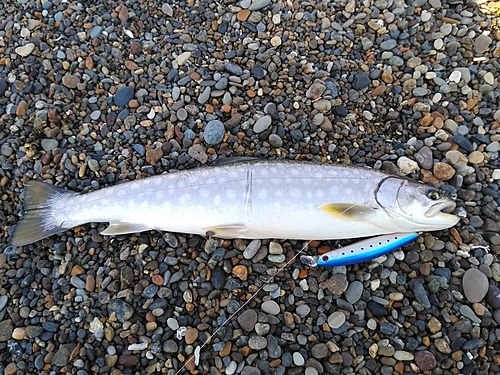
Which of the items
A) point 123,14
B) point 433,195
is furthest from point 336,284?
point 123,14

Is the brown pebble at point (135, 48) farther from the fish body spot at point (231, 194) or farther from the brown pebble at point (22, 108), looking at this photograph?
the fish body spot at point (231, 194)

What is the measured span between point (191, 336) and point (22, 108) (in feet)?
9.44

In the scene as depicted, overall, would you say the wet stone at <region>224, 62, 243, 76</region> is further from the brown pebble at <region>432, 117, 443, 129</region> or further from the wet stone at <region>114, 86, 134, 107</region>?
the brown pebble at <region>432, 117, 443, 129</region>

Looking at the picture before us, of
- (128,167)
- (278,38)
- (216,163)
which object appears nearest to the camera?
(216,163)

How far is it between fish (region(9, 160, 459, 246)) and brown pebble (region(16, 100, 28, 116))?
4.05 ft

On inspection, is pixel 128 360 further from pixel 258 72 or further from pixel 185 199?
pixel 258 72

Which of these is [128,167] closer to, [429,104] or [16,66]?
[16,66]

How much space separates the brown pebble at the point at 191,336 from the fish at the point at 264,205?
0.79 meters

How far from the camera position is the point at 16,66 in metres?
4.20

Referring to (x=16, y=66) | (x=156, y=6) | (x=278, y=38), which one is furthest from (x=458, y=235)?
(x=16, y=66)

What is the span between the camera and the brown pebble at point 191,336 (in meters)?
3.13

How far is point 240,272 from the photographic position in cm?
333

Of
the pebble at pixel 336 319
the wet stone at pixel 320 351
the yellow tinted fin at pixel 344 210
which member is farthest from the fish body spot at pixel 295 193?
the wet stone at pixel 320 351

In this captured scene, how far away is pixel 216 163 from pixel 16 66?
2.58m
